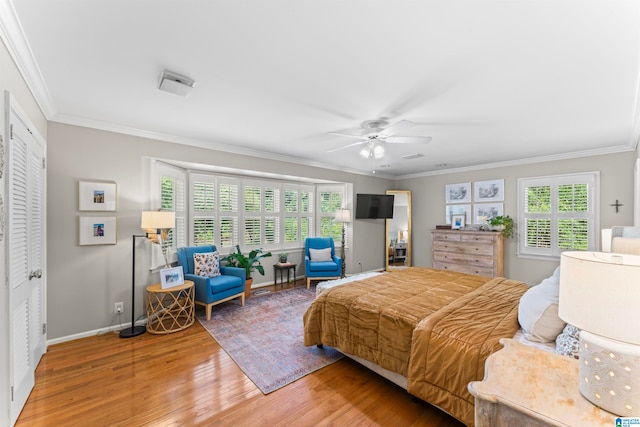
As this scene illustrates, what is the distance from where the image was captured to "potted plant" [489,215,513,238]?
5.23 meters

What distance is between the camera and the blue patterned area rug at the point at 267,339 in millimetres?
2518

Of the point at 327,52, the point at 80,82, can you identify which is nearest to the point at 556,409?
the point at 327,52

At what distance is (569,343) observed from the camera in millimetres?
1532

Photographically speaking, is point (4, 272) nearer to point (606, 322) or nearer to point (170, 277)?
point (170, 277)

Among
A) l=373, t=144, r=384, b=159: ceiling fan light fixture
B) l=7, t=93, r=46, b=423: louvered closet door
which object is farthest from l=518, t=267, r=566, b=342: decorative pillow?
l=7, t=93, r=46, b=423: louvered closet door

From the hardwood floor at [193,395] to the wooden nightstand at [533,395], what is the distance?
38.6 inches

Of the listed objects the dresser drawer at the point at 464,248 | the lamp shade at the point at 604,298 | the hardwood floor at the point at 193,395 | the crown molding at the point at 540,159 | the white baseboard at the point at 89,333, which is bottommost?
the hardwood floor at the point at 193,395

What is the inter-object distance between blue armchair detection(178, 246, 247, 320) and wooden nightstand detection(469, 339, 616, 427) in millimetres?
3350

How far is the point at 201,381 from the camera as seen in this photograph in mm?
2391

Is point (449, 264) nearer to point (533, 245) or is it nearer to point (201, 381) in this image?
point (533, 245)

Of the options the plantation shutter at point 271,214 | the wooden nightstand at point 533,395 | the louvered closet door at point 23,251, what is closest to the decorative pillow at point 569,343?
the wooden nightstand at point 533,395

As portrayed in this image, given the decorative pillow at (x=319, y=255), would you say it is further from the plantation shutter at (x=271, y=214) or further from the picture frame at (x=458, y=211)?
the picture frame at (x=458, y=211)

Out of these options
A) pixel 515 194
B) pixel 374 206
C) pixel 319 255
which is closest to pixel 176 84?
pixel 319 255

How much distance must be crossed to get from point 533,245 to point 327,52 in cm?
531
